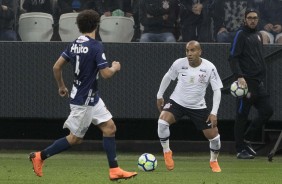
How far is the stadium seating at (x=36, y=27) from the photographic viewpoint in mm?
17641

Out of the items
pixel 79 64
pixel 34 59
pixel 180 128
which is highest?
pixel 79 64

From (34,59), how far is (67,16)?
1232 millimetres

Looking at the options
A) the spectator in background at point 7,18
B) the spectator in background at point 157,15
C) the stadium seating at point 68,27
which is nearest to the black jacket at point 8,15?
the spectator in background at point 7,18

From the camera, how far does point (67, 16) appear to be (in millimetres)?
17656

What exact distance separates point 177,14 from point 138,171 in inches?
195

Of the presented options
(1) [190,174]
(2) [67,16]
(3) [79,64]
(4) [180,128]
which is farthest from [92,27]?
(4) [180,128]

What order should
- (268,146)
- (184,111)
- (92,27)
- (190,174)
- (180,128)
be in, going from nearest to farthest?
1. (92,27)
2. (190,174)
3. (184,111)
4. (268,146)
5. (180,128)

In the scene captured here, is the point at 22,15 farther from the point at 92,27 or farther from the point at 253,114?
the point at 92,27

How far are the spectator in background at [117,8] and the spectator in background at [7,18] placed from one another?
170 centimetres

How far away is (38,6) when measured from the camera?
696 inches

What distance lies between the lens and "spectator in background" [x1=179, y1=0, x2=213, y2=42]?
57.4ft

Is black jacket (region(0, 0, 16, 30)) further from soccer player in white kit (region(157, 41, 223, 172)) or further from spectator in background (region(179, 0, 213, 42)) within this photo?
soccer player in white kit (region(157, 41, 223, 172))

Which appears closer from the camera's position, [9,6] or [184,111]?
[184,111]

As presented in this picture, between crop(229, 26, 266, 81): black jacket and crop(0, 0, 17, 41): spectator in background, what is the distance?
4.34 meters
